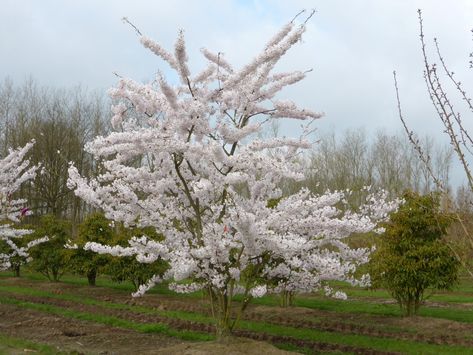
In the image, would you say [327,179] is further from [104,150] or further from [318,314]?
[104,150]

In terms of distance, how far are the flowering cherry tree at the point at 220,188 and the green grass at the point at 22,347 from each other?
5.81 ft

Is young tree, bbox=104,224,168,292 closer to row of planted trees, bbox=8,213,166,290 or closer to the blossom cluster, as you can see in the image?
row of planted trees, bbox=8,213,166,290

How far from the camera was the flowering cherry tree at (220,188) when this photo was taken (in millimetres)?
6500

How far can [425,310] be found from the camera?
13195mm

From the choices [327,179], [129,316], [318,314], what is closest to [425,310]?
[318,314]

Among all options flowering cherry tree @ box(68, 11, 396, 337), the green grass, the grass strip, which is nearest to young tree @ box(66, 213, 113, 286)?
the grass strip

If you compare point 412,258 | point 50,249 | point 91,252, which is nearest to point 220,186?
point 412,258

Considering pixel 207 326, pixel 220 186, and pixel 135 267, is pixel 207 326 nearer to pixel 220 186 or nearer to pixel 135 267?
pixel 220 186

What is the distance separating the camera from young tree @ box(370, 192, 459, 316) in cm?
1121

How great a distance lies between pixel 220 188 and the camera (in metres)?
7.37

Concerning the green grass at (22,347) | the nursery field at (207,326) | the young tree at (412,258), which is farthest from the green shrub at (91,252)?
the young tree at (412,258)

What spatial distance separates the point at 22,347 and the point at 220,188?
3.81 m

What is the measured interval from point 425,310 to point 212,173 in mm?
8223

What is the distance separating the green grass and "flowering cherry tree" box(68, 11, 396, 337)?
177cm
